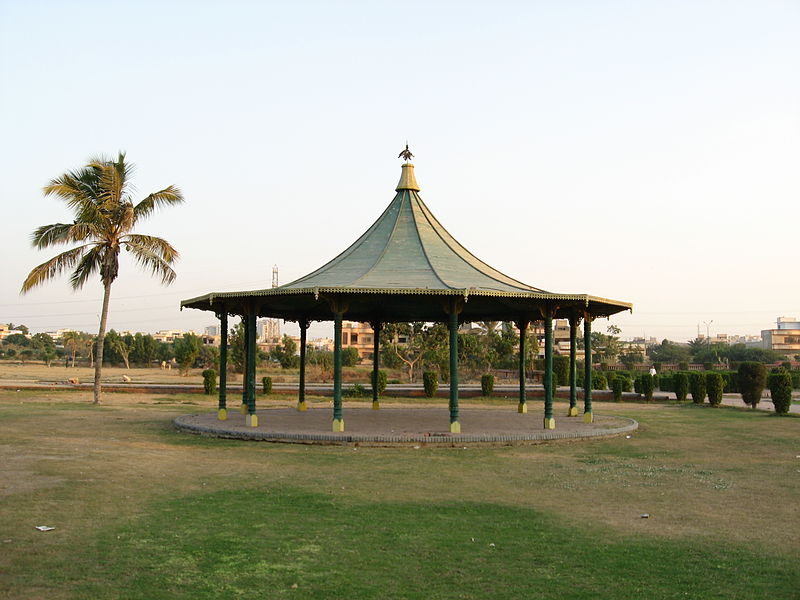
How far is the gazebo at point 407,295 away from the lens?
1549 centimetres

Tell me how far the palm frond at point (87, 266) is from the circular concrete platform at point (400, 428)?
8081 mm

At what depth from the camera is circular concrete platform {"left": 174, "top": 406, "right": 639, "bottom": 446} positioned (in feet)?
48.5

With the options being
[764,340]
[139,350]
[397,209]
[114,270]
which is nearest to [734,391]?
[397,209]

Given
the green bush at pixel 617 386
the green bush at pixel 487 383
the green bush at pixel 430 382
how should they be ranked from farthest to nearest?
the green bush at pixel 487 383 → the green bush at pixel 430 382 → the green bush at pixel 617 386

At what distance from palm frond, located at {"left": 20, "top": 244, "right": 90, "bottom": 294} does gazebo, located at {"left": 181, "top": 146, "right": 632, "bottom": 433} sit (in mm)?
8313

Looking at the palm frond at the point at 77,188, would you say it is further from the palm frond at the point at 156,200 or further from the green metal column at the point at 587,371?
the green metal column at the point at 587,371

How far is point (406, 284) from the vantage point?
15.9 meters

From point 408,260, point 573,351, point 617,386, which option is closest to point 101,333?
point 408,260

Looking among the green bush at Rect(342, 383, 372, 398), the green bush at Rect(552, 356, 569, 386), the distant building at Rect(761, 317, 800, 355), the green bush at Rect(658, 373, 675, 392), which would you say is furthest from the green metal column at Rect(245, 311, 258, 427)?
the distant building at Rect(761, 317, 800, 355)

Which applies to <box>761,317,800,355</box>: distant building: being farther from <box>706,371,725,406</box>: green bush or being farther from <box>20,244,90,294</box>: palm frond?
<box>20,244,90,294</box>: palm frond

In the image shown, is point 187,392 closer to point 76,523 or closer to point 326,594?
point 76,523

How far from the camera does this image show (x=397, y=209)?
19.8 m

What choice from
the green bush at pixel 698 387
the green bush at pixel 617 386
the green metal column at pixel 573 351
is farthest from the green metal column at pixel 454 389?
the green bush at pixel 617 386

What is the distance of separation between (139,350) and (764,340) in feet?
342
